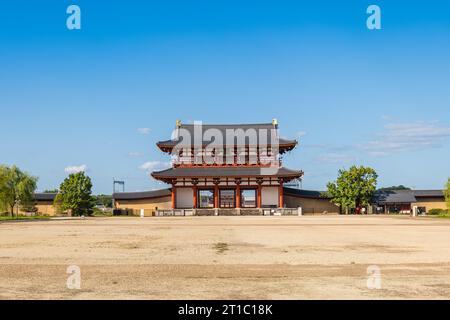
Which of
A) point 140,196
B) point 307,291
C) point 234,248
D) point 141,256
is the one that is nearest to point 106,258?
point 141,256

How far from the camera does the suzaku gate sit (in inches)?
2411

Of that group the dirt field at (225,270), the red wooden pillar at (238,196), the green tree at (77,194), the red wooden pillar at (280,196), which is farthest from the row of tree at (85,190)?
the dirt field at (225,270)

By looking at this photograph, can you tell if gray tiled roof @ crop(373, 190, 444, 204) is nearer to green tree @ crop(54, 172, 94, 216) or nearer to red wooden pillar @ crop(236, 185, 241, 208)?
red wooden pillar @ crop(236, 185, 241, 208)

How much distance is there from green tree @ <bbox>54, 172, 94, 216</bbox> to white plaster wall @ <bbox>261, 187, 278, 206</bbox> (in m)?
23.2

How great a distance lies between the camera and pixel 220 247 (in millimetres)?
17906

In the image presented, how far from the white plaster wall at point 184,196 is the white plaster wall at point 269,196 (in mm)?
9487

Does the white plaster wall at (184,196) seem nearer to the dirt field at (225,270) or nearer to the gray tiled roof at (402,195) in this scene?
the gray tiled roof at (402,195)

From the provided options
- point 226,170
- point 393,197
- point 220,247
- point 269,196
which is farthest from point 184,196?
point 220,247

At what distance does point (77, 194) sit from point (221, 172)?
19.2 metres

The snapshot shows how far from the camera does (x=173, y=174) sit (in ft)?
202

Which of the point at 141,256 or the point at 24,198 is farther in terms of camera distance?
the point at 24,198

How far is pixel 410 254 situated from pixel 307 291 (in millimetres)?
7803
